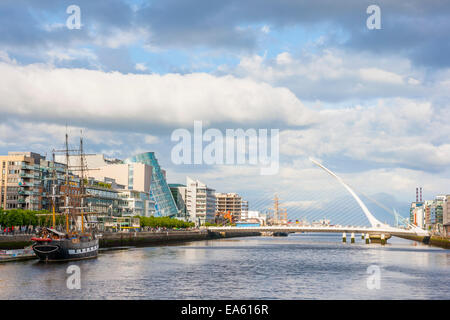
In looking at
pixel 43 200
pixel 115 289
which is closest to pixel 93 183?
pixel 43 200

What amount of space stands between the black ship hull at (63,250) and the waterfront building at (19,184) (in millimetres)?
41365

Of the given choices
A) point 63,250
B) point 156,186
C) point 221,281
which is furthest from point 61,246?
point 156,186

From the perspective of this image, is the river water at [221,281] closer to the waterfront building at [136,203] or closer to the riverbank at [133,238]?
the riverbank at [133,238]

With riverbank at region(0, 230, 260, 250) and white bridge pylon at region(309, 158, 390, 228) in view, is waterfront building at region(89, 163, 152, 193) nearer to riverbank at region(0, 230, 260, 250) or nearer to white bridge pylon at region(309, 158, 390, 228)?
riverbank at region(0, 230, 260, 250)

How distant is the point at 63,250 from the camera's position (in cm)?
6059

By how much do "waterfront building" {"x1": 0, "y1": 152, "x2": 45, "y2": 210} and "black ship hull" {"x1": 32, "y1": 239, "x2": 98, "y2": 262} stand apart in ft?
136

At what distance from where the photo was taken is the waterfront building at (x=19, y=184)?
101750mm

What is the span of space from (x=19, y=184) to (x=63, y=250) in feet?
152

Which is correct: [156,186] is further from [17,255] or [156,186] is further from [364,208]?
[17,255]

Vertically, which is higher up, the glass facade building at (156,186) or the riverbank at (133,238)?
the glass facade building at (156,186)

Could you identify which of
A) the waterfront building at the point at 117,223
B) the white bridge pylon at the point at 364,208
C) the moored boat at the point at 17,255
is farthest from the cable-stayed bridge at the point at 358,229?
the moored boat at the point at 17,255

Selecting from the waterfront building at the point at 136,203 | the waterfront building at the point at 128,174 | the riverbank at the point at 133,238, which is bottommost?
the riverbank at the point at 133,238

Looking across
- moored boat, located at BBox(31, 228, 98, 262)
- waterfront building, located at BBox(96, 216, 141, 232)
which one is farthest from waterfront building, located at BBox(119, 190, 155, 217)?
moored boat, located at BBox(31, 228, 98, 262)

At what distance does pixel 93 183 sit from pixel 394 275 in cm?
9095
